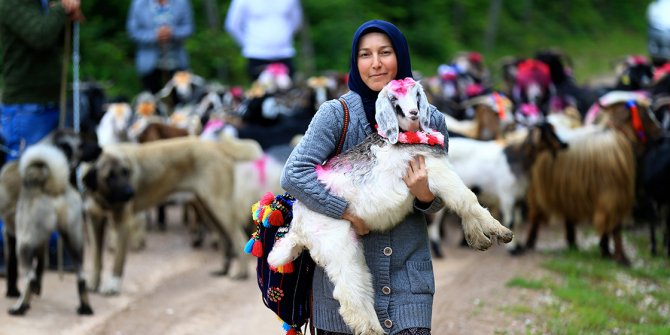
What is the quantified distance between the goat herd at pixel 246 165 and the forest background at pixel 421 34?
10.8 ft

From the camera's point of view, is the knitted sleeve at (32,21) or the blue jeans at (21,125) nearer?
the knitted sleeve at (32,21)

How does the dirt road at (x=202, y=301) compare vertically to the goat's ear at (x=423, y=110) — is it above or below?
below

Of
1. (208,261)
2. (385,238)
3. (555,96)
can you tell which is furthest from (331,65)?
(385,238)

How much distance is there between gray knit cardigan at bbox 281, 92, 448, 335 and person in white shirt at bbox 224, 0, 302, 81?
896 centimetres

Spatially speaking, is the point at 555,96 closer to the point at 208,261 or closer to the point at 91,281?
the point at 208,261

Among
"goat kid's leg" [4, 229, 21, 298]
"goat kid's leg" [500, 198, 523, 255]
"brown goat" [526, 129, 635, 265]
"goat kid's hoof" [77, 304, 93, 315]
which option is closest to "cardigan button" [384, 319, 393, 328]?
"goat kid's hoof" [77, 304, 93, 315]

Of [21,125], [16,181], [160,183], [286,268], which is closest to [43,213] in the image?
[16,181]

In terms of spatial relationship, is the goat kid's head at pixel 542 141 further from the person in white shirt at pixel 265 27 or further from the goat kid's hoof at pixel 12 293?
the goat kid's hoof at pixel 12 293

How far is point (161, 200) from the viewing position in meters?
8.70

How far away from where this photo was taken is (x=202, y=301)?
787 centimetres

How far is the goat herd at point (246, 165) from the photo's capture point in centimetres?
732

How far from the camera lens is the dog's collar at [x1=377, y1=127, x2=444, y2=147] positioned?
380 centimetres

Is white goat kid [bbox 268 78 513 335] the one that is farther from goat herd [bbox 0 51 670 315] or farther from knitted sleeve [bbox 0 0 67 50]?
knitted sleeve [bbox 0 0 67 50]

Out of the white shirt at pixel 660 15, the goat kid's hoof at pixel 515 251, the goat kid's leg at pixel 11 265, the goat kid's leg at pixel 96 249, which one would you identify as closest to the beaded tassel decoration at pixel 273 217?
the goat kid's leg at pixel 11 265
